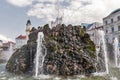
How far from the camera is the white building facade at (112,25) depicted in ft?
191

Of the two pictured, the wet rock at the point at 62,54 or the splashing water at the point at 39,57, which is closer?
the wet rock at the point at 62,54

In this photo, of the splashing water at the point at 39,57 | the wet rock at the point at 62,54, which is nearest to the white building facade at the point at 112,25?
the wet rock at the point at 62,54

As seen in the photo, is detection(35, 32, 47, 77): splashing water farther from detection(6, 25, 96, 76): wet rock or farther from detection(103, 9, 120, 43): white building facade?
detection(103, 9, 120, 43): white building facade

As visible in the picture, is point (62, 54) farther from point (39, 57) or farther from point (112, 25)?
point (112, 25)

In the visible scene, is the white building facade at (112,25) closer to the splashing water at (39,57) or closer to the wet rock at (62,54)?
the wet rock at (62,54)

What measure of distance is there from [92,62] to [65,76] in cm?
338

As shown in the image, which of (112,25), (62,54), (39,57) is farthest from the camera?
(112,25)

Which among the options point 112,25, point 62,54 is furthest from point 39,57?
point 112,25

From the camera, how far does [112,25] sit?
198 feet

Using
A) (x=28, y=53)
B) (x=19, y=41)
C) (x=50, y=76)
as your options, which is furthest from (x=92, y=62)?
(x=19, y=41)

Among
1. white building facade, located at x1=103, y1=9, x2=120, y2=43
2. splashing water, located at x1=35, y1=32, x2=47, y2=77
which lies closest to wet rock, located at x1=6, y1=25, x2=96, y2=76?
splashing water, located at x1=35, y1=32, x2=47, y2=77

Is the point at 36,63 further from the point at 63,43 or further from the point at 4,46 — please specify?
the point at 4,46

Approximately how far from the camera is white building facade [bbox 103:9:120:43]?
191 feet

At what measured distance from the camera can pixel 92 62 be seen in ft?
78.0
